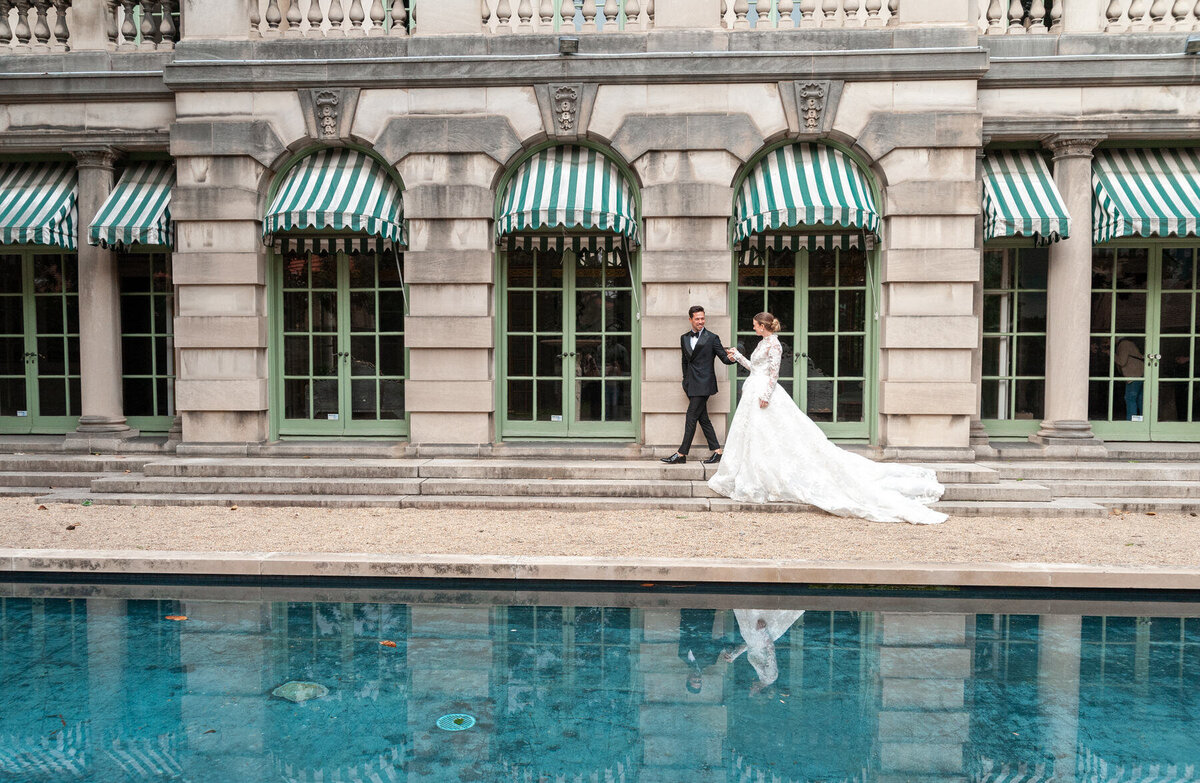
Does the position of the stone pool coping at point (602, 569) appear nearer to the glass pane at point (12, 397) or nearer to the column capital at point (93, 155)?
the column capital at point (93, 155)

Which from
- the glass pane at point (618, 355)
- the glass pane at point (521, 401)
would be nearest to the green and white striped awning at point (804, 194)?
the glass pane at point (618, 355)

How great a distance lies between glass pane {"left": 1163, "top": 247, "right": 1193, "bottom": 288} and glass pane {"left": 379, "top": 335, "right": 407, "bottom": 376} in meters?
10.5

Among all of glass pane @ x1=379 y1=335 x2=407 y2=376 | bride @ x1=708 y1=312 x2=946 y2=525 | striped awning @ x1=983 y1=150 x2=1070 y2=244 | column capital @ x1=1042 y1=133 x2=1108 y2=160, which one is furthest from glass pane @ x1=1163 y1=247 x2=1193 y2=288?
glass pane @ x1=379 y1=335 x2=407 y2=376

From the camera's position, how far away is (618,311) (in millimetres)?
11555

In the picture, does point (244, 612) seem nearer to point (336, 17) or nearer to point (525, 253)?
point (525, 253)

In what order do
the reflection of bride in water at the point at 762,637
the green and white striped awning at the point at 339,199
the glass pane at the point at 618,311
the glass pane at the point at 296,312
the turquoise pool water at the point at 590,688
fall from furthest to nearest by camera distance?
the glass pane at the point at 296,312
the glass pane at the point at 618,311
the green and white striped awning at the point at 339,199
the reflection of bride in water at the point at 762,637
the turquoise pool water at the point at 590,688

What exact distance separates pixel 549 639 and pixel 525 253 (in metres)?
6.95

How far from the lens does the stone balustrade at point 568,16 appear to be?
438 inches

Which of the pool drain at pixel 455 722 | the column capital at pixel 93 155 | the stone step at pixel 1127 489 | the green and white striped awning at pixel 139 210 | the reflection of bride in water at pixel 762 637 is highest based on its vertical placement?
the column capital at pixel 93 155

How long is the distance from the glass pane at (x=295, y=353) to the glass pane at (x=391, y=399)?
113cm

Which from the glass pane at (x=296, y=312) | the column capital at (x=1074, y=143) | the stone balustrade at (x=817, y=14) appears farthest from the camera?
the glass pane at (x=296, y=312)

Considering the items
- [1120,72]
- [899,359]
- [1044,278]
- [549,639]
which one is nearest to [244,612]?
[549,639]

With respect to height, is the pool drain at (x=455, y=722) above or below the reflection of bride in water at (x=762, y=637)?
below

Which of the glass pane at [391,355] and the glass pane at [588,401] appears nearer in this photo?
the glass pane at [588,401]
